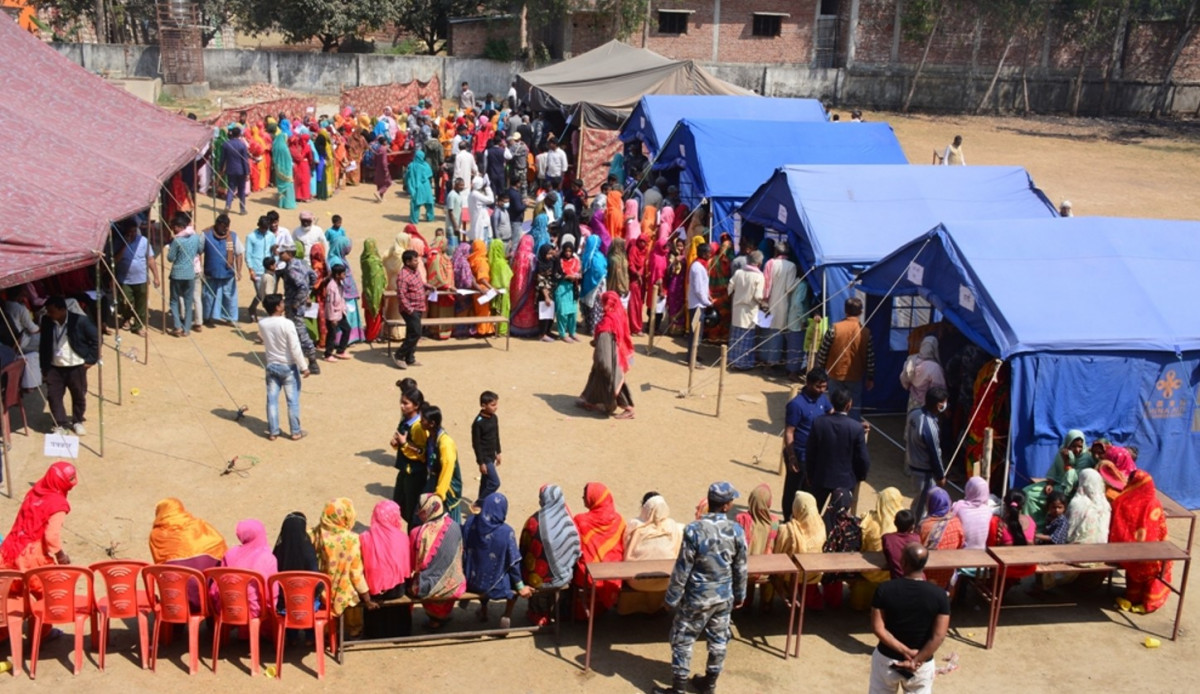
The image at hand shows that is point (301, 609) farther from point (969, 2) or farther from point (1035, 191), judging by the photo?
point (969, 2)

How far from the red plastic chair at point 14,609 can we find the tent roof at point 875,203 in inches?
317

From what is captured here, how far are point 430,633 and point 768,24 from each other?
33.2m

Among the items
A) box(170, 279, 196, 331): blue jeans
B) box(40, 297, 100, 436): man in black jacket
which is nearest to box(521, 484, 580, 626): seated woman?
box(40, 297, 100, 436): man in black jacket

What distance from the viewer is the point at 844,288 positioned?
11.6m

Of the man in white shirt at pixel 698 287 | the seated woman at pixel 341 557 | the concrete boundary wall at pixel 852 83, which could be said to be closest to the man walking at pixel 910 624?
the seated woman at pixel 341 557

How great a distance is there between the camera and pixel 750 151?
15.4m

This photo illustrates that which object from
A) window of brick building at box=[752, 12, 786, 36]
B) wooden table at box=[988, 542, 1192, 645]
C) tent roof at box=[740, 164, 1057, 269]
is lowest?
wooden table at box=[988, 542, 1192, 645]

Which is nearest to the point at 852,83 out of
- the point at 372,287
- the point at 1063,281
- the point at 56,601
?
the point at 372,287

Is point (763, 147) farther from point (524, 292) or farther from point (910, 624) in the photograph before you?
point (910, 624)

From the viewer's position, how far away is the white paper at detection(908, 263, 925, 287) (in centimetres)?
1002

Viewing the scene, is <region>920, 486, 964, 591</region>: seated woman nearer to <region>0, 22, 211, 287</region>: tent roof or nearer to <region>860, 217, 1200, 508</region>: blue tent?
<region>860, 217, 1200, 508</region>: blue tent

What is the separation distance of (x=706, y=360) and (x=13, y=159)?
24.4ft

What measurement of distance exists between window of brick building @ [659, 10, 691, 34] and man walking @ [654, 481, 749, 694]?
32572 millimetres

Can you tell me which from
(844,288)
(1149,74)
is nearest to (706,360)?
(844,288)
